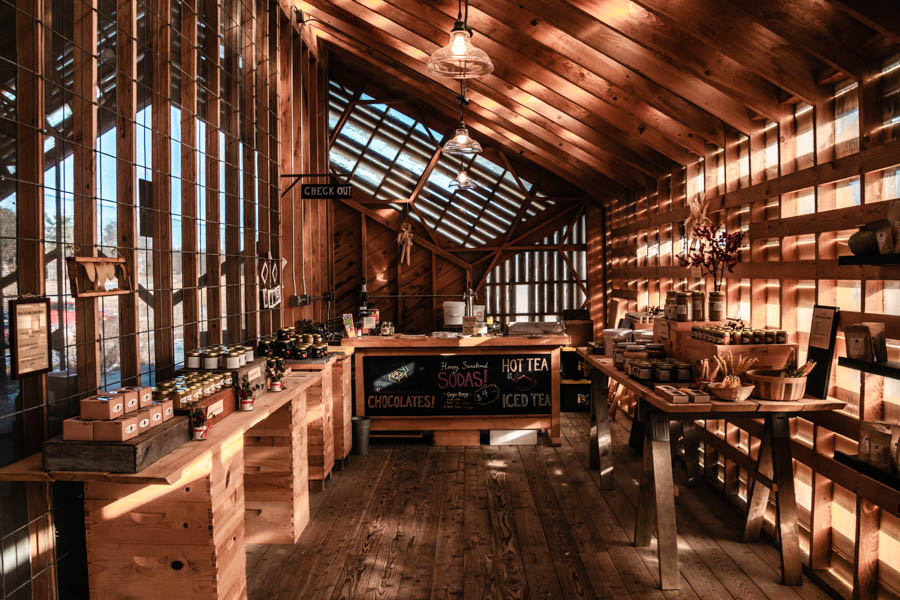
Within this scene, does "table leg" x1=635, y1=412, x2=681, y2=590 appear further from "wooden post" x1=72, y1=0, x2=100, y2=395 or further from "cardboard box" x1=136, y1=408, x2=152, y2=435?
"wooden post" x1=72, y1=0, x2=100, y2=395

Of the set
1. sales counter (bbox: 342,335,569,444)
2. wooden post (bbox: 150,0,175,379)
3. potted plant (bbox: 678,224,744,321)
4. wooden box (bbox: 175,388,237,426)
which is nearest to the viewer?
wooden box (bbox: 175,388,237,426)

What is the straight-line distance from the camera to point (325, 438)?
5.06m

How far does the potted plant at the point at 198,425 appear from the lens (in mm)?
2748

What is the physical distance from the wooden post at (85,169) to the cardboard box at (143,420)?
0.52 meters

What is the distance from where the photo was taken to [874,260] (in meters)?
2.59

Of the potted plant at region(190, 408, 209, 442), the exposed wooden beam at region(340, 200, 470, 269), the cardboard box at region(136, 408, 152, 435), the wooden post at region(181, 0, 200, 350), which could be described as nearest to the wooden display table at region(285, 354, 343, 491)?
the wooden post at region(181, 0, 200, 350)

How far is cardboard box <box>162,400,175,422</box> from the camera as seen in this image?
2.61m

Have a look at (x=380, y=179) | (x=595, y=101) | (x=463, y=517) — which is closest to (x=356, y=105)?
(x=380, y=179)

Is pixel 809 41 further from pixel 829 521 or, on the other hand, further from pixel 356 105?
pixel 356 105

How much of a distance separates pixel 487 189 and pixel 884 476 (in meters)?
7.45

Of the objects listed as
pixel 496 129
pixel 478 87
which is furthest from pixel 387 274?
pixel 478 87

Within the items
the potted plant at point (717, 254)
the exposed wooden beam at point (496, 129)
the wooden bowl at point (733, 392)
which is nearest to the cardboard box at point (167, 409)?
the wooden bowl at point (733, 392)

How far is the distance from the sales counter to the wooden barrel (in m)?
2.97

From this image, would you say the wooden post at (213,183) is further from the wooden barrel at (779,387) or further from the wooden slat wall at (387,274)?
the wooden slat wall at (387,274)
